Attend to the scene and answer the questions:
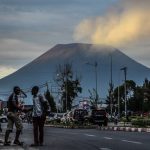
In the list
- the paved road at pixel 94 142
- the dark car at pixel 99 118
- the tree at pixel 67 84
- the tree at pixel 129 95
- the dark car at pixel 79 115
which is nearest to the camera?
the paved road at pixel 94 142

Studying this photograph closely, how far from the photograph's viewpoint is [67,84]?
12875 cm

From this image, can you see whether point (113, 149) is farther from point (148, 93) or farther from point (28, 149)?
point (148, 93)

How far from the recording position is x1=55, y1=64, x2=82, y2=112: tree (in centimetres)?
12889

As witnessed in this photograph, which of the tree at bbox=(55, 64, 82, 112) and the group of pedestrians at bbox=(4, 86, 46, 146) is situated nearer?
the group of pedestrians at bbox=(4, 86, 46, 146)

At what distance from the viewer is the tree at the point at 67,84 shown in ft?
423

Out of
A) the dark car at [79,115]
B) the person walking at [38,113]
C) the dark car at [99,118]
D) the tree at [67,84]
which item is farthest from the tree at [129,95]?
the person walking at [38,113]

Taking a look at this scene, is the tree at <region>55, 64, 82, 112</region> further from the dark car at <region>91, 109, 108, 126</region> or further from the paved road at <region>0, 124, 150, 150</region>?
the paved road at <region>0, 124, 150, 150</region>

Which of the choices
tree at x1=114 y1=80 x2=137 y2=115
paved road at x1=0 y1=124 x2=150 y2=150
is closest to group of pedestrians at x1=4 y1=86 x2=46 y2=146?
paved road at x1=0 y1=124 x2=150 y2=150

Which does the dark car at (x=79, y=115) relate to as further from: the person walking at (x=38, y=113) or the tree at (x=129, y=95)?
the tree at (x=129, y=95)

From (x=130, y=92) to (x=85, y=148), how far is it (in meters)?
162

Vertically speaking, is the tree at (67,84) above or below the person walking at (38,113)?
above

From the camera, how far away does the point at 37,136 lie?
66.8 ft

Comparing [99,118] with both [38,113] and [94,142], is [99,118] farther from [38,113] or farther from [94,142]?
[38,113]

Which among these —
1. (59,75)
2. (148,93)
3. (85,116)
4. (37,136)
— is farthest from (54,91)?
(37,136)
